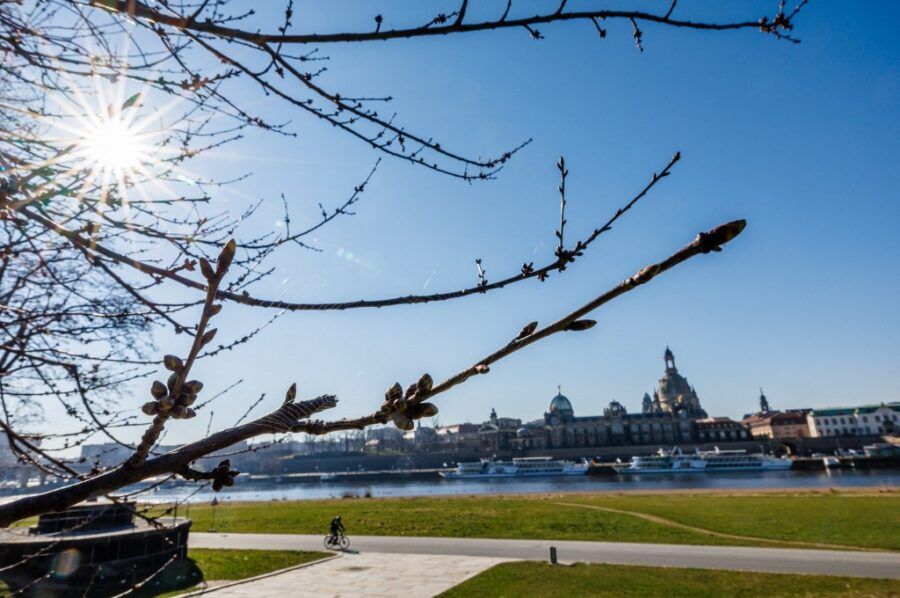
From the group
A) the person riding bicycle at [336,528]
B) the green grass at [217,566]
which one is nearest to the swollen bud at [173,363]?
the green grass at [217,566]

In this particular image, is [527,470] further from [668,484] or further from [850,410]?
[850,410]

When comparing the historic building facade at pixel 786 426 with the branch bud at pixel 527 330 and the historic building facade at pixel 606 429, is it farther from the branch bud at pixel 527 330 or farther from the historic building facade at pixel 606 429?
the branch bud at pixel 527 330

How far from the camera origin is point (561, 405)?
15538cm

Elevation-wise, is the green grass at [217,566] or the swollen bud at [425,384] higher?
the swollen bud at [425,384]

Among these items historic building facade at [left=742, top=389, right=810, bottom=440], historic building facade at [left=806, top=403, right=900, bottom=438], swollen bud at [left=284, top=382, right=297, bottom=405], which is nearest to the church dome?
historic building facade at [left=742, top=389, right=810, bottom=440]

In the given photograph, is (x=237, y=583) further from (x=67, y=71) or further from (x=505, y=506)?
(x=505, y=506)

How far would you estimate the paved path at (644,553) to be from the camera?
589 inches

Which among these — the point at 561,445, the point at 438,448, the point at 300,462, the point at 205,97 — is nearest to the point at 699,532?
the point at 205,97

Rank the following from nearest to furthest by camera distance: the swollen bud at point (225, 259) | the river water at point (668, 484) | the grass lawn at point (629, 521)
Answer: the swollen bud at point (225, 259) < the grass lawn at point (629, 521) < the river water at point (668, 484)

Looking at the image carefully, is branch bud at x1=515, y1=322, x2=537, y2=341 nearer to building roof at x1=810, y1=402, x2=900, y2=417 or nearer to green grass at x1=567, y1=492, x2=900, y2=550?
green grass at x1=567, y1=492, x2=900, y2=550

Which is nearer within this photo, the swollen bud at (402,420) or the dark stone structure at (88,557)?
the swollen bud at (402,420)

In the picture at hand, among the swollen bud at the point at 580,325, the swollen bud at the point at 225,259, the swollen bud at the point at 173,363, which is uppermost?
the swollen bud at the point at 225,259

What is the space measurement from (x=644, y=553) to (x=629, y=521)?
7.54 meters

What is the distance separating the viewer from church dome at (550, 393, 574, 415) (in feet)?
501
